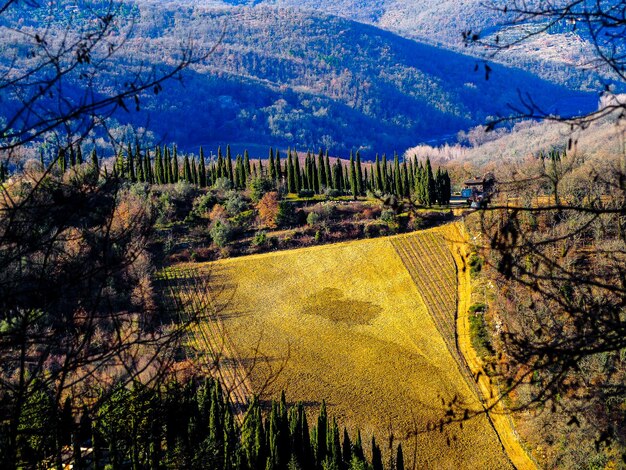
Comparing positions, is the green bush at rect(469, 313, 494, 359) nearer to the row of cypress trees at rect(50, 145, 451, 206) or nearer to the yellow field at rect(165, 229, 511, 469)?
the yellow field at rect(165, 229, 511, 469)

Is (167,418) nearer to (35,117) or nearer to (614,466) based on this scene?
(35,117)

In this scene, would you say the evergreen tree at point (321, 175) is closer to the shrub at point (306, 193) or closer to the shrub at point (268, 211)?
the shrub at point (306, 193)

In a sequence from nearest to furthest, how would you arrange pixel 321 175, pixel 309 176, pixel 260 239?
pixel 260 239 < pixel 309 176 < pixel 321 175

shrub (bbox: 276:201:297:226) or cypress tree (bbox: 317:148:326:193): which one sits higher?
cypress tree (bbox: 317:148:326:193)

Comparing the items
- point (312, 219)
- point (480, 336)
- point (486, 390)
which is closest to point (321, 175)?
point (312, 219)

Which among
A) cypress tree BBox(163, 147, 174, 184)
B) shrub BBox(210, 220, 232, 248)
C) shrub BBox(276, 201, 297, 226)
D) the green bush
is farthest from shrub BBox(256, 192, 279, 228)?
the green bush

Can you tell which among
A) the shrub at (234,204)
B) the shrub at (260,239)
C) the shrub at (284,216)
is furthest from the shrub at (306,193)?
the shrub at (260,239)

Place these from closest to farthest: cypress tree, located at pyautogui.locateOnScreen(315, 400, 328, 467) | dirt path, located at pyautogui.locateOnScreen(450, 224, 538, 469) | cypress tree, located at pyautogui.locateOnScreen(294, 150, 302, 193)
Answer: cypress tree, located at pyautogui.locateOnScreen(315, 400, 328, 467), dirt path, located at pyautogui.locateOnScreen(450, 224, 538, 469), cypress tree, located at pyautogui.locateOnScreen(294, 150, 302, 193)

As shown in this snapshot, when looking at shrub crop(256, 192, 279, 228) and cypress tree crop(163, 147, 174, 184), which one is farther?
cypress tree crop(163, 147, 174, 184)

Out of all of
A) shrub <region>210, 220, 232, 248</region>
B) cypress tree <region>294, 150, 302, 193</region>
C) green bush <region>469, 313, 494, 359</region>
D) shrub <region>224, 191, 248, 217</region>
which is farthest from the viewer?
cypress tree <region>294, 150, 302, 193</region>

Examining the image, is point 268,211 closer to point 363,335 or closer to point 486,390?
point 363,335
